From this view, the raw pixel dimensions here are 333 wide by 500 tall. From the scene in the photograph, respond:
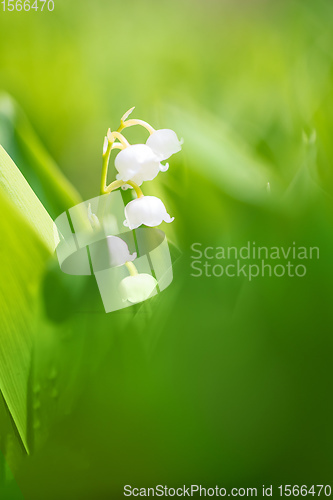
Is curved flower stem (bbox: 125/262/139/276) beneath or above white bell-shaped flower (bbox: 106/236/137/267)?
beneath

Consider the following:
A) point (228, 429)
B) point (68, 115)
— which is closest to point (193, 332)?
point (228, 429)

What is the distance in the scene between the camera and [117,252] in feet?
3.66

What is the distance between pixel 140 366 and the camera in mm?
1155

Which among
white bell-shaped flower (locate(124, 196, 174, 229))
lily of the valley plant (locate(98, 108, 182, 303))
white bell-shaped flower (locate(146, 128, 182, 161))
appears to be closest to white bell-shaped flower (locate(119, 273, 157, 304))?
lily of the valley plant (locate(98, 108, 182, 303))

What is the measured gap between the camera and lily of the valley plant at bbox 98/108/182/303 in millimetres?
1043

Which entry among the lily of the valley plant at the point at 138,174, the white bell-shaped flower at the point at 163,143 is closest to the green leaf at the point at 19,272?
the lily of the valley plant at the point at 138,174

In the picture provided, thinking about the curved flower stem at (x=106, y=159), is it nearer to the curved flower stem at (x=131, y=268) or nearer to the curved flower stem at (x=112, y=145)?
the curved flower stem at (x=112, y=145)

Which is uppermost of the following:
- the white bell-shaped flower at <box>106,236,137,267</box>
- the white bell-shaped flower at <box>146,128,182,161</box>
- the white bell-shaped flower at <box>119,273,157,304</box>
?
the white bell-shaped flower at <box>146,128,182,161</box>

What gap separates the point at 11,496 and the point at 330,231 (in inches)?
38.8

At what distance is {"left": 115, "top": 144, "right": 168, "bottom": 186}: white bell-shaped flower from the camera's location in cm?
104

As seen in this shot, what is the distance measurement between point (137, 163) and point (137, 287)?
28 centimetres

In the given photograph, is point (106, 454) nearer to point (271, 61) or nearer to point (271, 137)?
point (271, 137)

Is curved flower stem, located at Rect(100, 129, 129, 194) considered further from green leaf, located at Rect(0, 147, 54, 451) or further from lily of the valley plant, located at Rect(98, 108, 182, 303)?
green leaf, located at Rect(0, 147, 54, 451)

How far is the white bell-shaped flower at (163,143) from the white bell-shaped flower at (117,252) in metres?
0.21
